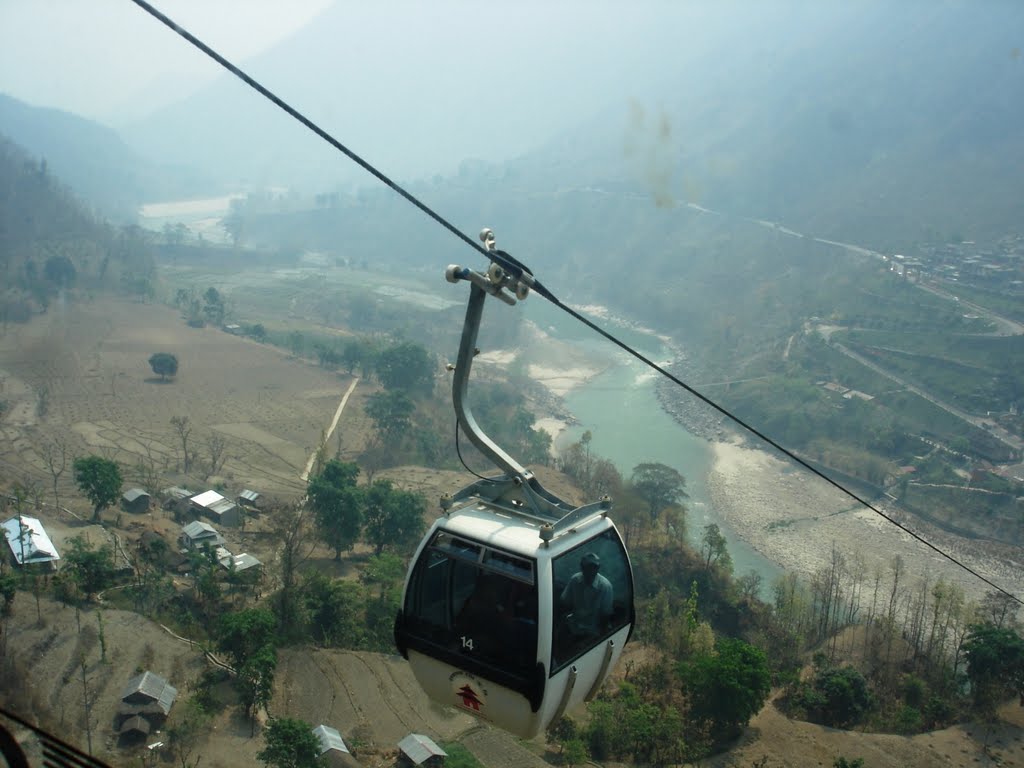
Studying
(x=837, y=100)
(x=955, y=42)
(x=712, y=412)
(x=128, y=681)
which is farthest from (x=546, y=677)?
(x=955, y=42)

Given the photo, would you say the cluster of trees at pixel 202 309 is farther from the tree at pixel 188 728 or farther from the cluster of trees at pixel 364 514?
the tree at pixel 188 728

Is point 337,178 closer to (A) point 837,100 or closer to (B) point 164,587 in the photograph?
(A) point 837,100

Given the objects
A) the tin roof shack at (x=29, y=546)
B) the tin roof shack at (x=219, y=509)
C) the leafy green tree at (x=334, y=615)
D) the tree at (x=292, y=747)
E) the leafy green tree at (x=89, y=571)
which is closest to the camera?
the tree at (x=292, y=747)

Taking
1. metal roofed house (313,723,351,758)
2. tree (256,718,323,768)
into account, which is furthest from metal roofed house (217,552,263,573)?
tree (256,718,323,768)

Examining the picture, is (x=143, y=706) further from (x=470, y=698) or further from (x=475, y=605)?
(x=475, y=605)

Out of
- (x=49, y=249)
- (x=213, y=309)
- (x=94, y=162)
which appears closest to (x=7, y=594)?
(x=213, y=309)

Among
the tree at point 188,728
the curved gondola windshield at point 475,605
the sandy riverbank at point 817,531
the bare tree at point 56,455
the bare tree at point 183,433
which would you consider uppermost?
the curved gondola windshield at point 475,605

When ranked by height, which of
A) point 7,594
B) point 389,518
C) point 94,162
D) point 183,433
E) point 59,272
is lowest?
point 183,433

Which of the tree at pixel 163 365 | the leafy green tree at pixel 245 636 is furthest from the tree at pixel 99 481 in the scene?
the tree at pixel 163 365
